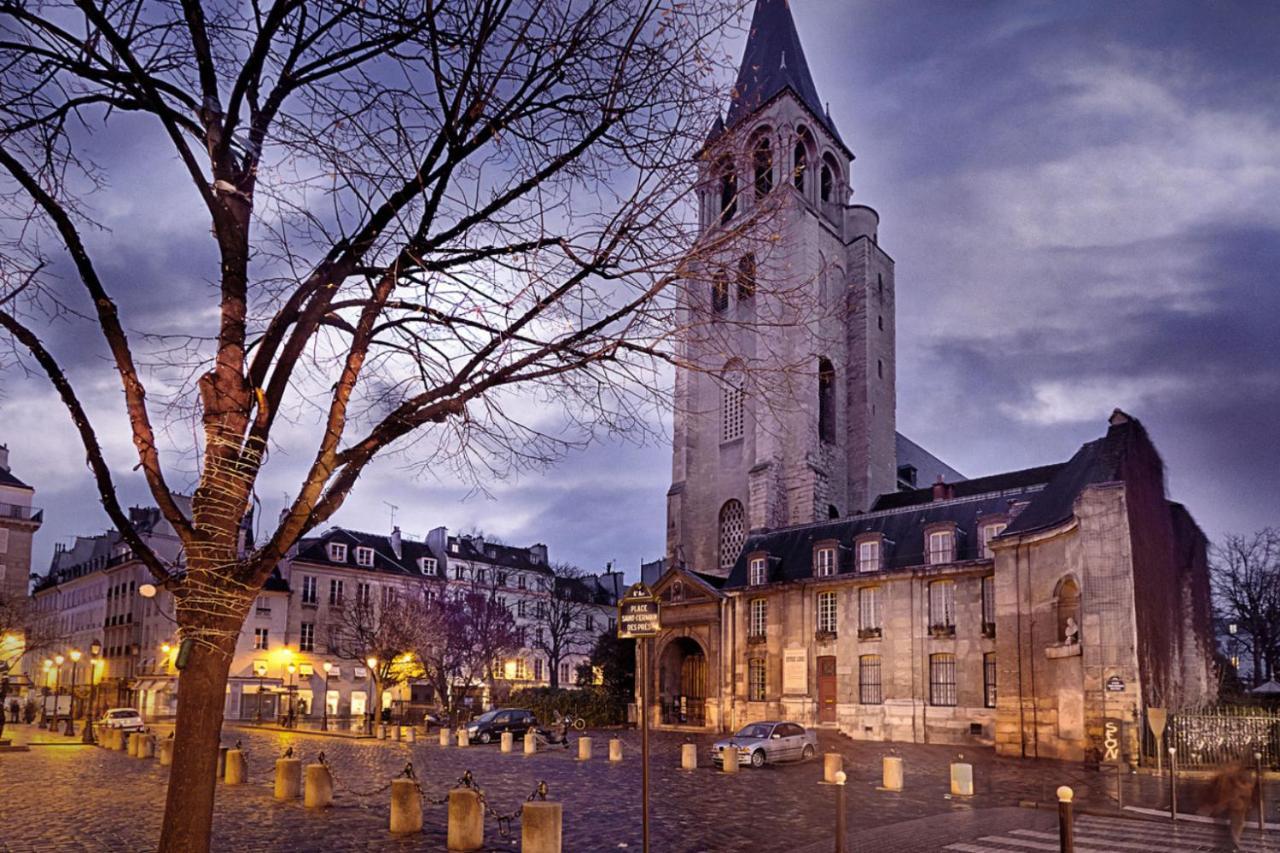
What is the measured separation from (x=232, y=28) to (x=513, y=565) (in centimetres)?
7232

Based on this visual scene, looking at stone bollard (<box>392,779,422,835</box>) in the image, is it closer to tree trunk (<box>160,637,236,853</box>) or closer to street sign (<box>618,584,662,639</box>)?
street sign (<box>618,584,662,639</box>)

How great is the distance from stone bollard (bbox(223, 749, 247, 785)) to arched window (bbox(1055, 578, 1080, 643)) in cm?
2235

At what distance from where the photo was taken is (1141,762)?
25625mm

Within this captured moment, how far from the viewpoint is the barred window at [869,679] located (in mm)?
41094

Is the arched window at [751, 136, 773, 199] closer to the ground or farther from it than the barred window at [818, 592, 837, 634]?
farther from it

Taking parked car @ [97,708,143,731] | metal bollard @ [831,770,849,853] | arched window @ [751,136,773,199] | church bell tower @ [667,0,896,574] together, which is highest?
church bell tower @ [667,0,896,574]

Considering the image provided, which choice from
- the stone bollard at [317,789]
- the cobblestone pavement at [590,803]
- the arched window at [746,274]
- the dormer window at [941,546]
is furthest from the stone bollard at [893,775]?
the dormer window at [941,546]

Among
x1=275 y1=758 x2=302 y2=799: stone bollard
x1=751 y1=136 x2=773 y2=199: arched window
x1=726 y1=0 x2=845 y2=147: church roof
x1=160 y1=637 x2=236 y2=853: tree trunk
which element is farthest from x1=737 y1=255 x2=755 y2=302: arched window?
x1=726 y1=0 x2=845 y2=147: church roof

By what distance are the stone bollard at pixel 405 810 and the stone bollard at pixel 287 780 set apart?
4.36 meters

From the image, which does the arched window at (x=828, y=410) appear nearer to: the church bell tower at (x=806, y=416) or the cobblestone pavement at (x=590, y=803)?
the church bell tower at (x=806, y=416)

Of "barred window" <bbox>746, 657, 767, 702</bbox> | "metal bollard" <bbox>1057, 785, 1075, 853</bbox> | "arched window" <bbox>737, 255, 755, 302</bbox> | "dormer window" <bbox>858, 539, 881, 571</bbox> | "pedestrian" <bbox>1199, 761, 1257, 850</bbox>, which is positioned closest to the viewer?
"arched window" <bbox>737, 255, 755, 302</bbox>

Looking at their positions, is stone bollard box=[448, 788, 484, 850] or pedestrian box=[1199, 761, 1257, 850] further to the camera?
pedestrian box=[1199, 761, 1257, 850]

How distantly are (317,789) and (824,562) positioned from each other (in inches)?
1231

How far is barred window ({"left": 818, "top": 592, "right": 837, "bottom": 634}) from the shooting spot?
141 ft
